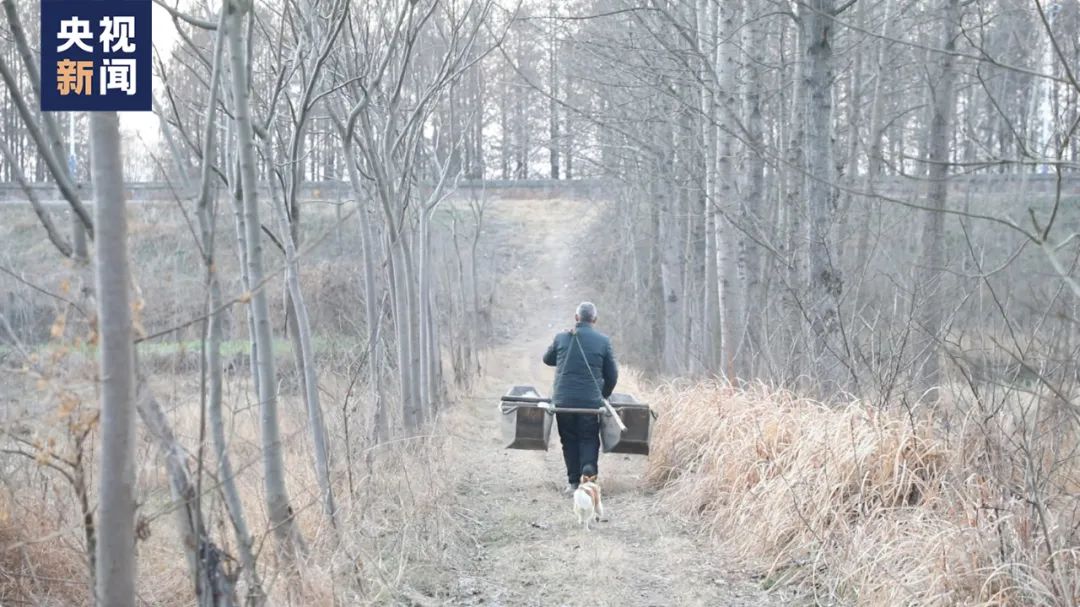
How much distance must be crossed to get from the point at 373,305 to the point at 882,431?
4.30 metres

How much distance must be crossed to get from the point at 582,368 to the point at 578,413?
0.40 metres

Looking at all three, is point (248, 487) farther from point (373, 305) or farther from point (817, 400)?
point (817, 400)

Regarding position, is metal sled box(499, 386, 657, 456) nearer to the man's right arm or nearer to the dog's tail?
the man's right arm

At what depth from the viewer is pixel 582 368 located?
936 cm

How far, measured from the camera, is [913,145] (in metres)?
33.0

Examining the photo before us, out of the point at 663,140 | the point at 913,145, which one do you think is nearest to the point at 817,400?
the point at 663,140

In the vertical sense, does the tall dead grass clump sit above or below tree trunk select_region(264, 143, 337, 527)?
below

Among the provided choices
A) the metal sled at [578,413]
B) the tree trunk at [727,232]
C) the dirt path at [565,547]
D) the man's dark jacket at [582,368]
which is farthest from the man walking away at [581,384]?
the tree trunk at [727,232]

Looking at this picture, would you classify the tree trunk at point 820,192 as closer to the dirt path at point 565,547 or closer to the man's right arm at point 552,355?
the dirt path at point 565,547

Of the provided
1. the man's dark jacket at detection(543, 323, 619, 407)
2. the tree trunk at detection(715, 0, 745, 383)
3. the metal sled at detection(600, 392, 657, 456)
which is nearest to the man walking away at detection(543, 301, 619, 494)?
the man's dark jacket at detection(543, 323, 619, 407)

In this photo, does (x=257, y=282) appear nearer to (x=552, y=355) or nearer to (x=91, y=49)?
(x=91, y=49)

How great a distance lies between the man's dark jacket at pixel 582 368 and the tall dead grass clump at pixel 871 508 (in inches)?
41.0

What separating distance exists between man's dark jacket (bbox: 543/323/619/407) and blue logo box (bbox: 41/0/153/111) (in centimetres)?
501

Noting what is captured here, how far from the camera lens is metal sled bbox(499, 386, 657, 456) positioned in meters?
9.16
